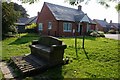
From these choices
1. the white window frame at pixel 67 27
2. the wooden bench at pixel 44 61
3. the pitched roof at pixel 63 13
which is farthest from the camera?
the white window frame at pixel 67 27

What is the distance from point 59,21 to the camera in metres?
27.6

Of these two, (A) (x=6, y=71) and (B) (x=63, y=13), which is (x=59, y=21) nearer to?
(B) (x=63, y=13)

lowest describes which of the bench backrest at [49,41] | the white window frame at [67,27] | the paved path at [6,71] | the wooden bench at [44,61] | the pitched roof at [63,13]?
the paved path at [6,71]

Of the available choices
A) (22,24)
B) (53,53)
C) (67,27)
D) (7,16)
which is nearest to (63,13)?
(67,27)

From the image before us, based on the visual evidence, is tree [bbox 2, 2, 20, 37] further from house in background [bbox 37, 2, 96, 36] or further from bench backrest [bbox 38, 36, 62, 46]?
bench backrest [bbox 38, 36, 62, 46]

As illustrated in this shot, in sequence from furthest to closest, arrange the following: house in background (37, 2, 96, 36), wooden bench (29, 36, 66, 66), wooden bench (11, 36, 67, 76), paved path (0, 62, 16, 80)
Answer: house in background (37, 2, 96, 36)
wooden bench (29, 36, 66, 66)
wooden bench (11, 36, 67, 76)
paved path (0, 62, 16, 80)

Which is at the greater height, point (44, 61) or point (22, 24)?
point (22, 24)

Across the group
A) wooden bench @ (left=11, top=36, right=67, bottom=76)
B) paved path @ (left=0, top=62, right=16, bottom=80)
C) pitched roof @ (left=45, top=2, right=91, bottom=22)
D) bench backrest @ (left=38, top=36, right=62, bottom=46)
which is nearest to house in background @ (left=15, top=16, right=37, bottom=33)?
pitched roof @ (left=45, top=2, right=91, bottom=22)

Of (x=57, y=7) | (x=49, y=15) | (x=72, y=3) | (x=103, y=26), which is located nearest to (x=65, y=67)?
(x=72, y=3)

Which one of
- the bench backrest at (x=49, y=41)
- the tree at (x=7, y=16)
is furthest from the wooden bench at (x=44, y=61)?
the tree at (x=7, y=16)

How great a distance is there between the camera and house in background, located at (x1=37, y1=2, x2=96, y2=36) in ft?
92.4

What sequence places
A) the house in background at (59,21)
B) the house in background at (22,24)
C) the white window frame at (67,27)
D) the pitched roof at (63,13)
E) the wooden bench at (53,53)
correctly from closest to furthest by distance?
the wooden bench at (53,53)
the house in background at (59,21)
the pitched roof at (63,13)
the white window frame at (67,27)
the house in background at (22,24)

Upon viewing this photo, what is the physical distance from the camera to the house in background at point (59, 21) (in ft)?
92.4

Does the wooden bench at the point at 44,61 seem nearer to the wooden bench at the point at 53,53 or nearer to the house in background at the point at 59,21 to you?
the wooden bench at the point at 53,53
